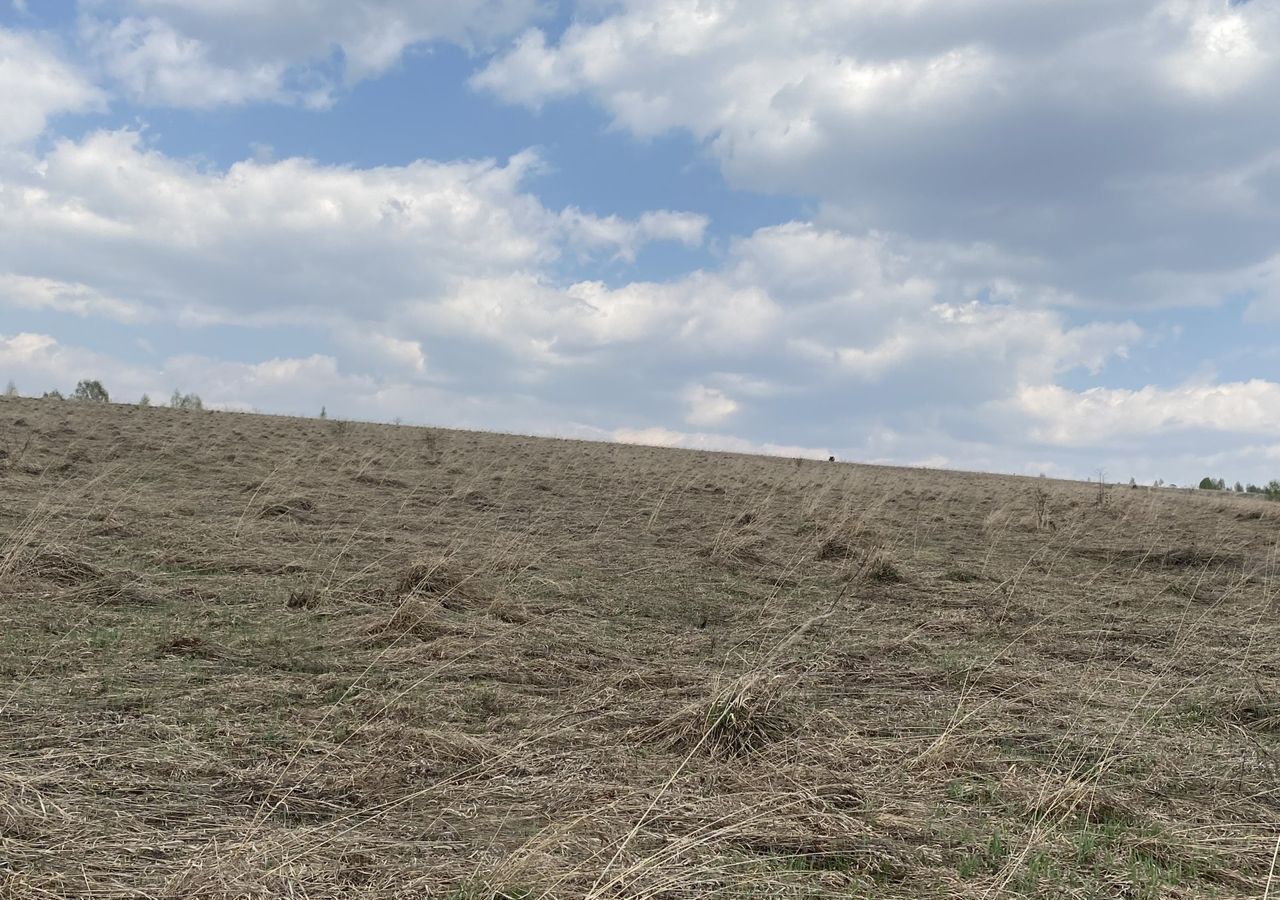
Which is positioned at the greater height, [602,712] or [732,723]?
[732,723]

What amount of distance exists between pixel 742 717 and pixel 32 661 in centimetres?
447

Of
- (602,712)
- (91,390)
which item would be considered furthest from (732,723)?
(91,390)

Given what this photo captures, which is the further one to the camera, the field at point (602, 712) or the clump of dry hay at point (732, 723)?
the clump of dry hay at point (732, 723)

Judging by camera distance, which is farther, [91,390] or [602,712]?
[91,390]

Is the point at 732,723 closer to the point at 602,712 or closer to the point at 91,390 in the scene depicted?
the point at 602,712

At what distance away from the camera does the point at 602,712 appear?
524cm

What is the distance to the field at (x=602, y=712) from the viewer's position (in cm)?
336

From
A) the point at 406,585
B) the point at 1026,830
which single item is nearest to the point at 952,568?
the point at 406,585

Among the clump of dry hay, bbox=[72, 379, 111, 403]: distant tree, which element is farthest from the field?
bbox=[72, 379, 111, 403]: distant tree

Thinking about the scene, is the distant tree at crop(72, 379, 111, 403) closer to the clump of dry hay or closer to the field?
the field

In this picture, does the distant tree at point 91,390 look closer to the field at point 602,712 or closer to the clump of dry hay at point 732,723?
the field at point 602,712

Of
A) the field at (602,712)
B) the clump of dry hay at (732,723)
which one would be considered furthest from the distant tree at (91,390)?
the clump of dry hay at (732,723)

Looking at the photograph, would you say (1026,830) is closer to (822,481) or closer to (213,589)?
(213,589)

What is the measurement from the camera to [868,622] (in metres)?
8.25
